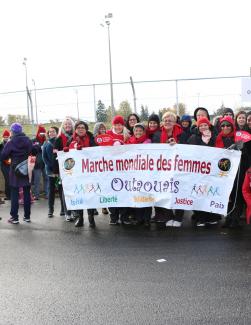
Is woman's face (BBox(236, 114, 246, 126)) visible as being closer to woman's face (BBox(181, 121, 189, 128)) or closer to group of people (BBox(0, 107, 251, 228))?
group of people (BBox(0, 107, 251, 228))

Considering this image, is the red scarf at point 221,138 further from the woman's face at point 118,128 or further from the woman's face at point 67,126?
the woman's face at point 67,126

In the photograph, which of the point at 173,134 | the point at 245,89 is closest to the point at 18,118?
the point at 245,89

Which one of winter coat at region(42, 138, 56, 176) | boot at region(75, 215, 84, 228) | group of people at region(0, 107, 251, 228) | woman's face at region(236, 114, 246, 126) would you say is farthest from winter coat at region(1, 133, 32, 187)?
woman's face at region(236, 114, 246, 126)

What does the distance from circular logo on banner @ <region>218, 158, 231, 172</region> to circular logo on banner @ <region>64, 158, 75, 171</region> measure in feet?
8.15

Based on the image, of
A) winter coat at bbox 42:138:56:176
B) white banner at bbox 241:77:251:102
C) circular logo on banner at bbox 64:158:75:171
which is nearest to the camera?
circular logo on banner at bbox 64:158:75:171

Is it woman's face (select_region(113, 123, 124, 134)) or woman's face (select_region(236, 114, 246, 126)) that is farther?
woman's face (select_region(113, 123, 124, 134))

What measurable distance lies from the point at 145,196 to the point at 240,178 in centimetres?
159

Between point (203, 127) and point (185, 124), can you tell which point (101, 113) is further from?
point (203, 127)

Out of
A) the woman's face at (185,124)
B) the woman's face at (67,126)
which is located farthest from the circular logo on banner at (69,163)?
the woman's face at (185,124)

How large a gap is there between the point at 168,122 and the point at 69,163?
72.9 inches

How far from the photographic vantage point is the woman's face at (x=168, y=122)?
6727 mm

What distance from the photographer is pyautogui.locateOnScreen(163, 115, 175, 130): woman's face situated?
673cm

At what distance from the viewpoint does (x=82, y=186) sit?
7062 mm

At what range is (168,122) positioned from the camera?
6.76 m
